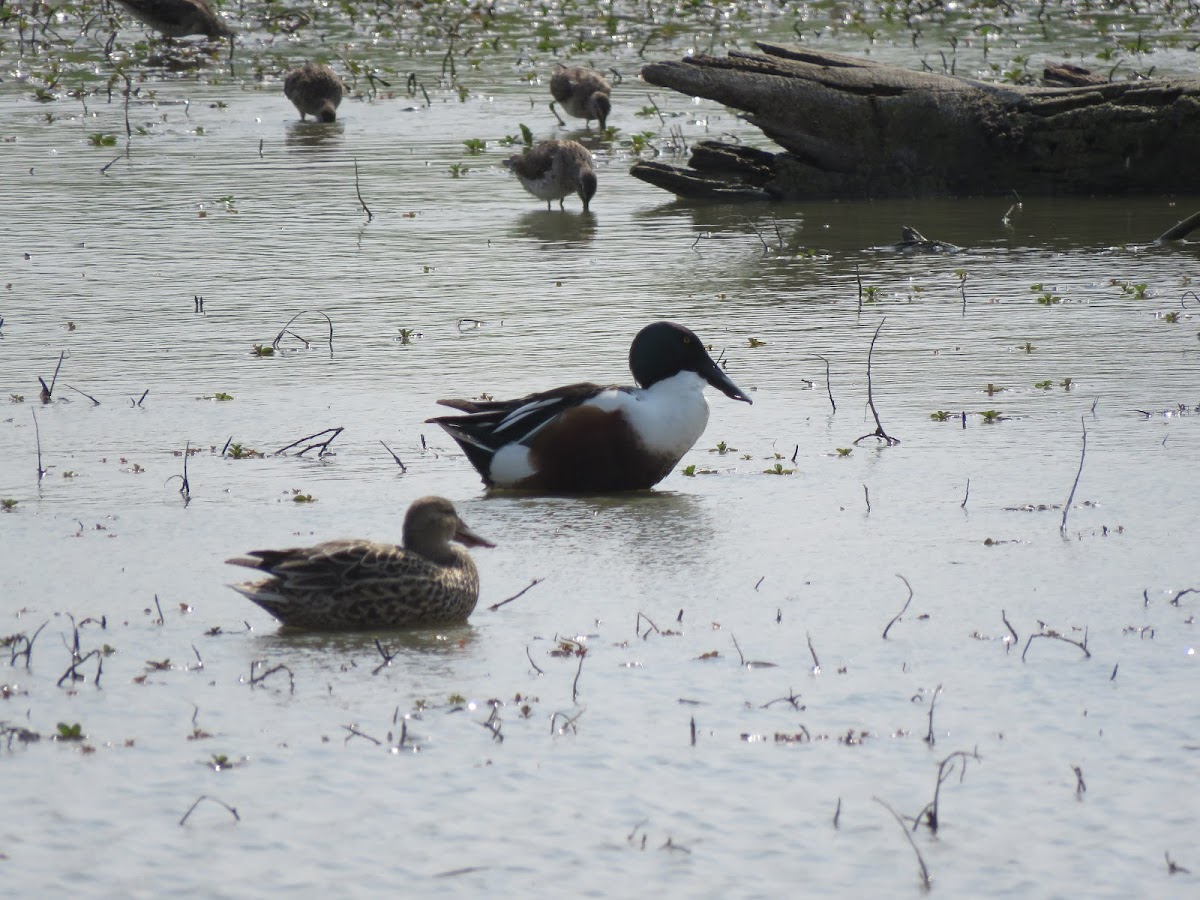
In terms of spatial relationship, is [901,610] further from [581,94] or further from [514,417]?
[581,94]

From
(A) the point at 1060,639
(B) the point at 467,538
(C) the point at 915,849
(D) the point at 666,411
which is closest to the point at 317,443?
(D) the point at 666,411

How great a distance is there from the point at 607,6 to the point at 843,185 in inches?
531

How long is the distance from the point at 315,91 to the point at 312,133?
2.01 feet

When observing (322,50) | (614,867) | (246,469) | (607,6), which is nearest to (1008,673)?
(614,867)

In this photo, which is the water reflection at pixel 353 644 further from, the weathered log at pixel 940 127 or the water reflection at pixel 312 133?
the water reflection at pixel 312 133

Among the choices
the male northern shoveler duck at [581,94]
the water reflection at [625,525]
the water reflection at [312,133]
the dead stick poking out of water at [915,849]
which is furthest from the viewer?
the male northern shoveler duck at [581,94]

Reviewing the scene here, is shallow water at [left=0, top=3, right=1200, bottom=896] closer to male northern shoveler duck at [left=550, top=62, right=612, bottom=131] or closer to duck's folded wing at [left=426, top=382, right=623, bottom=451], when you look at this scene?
duck's folded wing at [left=426, top=382, right=623, bottom=451]

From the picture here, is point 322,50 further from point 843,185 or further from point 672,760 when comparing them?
point 672,760

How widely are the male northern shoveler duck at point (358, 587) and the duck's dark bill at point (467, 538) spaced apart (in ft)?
0.98

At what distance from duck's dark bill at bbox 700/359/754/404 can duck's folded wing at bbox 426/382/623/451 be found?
0.49 metres

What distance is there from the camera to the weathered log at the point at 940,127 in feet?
45.4

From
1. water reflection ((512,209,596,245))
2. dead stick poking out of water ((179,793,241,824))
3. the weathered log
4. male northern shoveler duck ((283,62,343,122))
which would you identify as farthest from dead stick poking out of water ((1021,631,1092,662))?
male northern shoveler duck ((283,62,343,122))

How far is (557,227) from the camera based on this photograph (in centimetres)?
1398

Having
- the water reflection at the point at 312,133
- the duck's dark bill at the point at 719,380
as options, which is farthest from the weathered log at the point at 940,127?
the duck's dark bill at the point at 719,380
